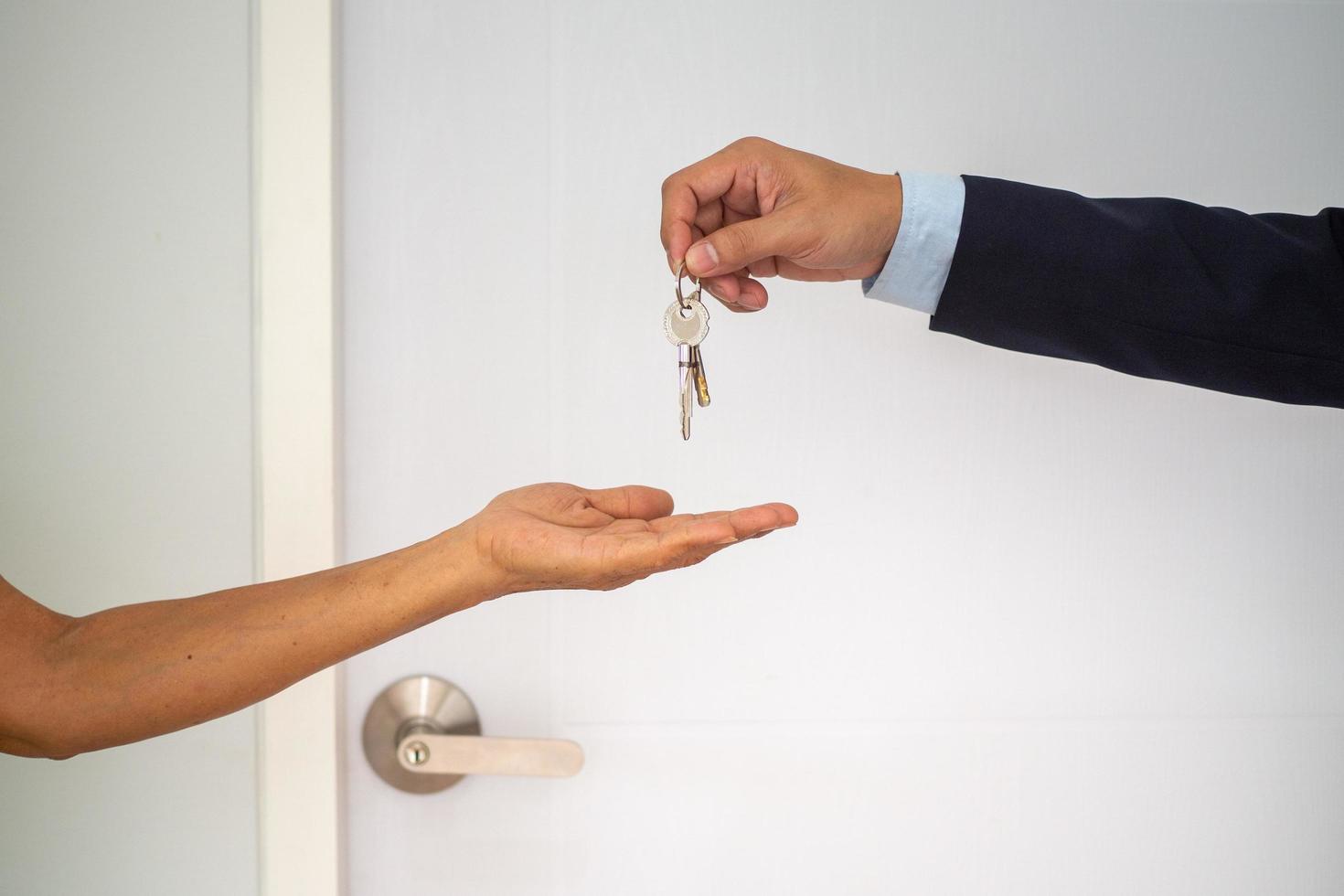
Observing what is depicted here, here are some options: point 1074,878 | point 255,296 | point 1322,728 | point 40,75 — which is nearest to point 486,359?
point 255,296

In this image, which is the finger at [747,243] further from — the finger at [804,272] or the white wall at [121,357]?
the white wall at [121,357]

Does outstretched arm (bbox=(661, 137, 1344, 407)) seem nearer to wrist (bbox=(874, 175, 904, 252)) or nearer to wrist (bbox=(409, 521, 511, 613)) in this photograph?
wrist (bbox=(874, 175, 904, 252))

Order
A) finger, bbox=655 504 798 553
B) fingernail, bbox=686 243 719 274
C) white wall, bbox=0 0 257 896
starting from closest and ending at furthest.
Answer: finger, bbox=655 504 798 553
fingernail, bbox=686 243 719 274
white wall, bbox=0 0 257 896

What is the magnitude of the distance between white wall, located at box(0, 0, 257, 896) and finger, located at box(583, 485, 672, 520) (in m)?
0.37

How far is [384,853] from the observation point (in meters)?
0.92

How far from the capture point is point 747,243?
663 millimetres

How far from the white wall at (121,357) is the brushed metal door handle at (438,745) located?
0.38ft

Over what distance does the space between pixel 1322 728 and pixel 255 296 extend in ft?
3.59

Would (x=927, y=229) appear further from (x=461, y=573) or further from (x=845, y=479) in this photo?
(x=461, y=573)

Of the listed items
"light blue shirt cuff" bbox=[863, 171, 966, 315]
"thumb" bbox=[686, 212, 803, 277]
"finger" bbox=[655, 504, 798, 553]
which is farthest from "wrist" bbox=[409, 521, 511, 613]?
"light blue shirt cuff" bbox=[863, 171, 966, 315]

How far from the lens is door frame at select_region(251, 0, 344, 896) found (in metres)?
0.84

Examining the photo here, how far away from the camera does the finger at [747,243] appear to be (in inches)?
25.6

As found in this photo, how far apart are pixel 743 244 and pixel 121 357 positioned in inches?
22.0

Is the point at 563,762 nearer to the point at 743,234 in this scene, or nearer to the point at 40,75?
the point at 743,234
